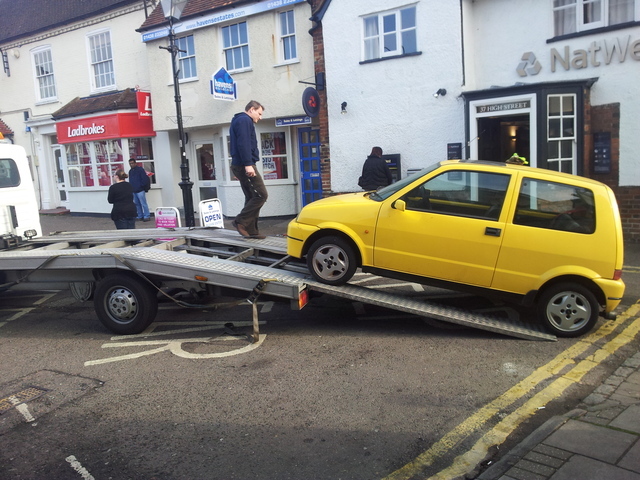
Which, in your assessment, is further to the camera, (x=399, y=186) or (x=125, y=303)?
(x=125, y=303)

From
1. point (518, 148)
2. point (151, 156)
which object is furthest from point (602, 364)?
point (151, 156)

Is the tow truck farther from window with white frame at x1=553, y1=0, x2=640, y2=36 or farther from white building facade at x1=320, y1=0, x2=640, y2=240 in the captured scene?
window with white frame at x1=553, y1=0, x2=640, y2=36

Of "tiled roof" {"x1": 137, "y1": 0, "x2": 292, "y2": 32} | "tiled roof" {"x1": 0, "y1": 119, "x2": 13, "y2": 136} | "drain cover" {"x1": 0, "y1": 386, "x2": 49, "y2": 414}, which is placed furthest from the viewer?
"tiled roof" {"x1": 0, "y1": 119, "x2": 13, "y2": 136}

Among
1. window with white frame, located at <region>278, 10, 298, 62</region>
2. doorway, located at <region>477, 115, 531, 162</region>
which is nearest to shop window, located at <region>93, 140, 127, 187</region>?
window with white frame, located at <region>278, 10, 298, 62</region>

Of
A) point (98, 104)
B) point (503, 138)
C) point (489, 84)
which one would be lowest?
point (503, 138)

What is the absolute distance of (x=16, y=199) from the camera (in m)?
8.48

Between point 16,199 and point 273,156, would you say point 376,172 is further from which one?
point 16,199

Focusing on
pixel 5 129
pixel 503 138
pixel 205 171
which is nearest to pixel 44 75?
pixel 5 129

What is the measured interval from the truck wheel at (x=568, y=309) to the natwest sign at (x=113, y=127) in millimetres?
14974

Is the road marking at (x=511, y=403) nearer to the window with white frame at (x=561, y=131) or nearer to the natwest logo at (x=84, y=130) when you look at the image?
the window with white frame at (x=561, y=131)

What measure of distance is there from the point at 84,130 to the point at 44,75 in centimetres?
425

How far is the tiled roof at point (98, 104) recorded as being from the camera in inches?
701

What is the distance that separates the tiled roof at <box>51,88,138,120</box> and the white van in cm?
950

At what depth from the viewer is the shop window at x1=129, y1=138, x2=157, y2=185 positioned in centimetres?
1834
